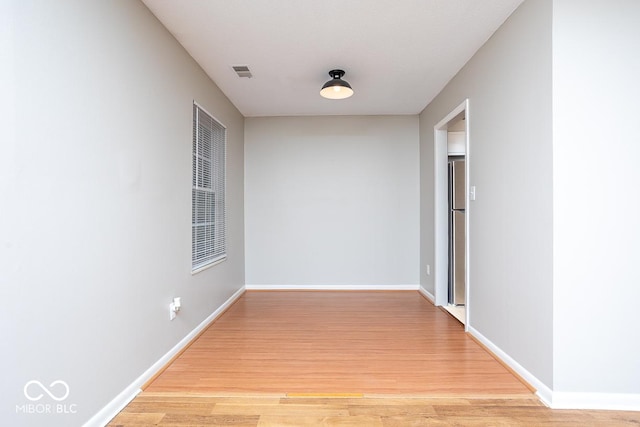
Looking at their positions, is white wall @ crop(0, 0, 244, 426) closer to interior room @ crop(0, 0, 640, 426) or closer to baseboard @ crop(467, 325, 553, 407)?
interior room @ crop(0, 0, 640, 426)

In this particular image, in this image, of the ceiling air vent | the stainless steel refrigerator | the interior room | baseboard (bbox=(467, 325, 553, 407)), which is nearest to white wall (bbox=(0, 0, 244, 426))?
the interior room

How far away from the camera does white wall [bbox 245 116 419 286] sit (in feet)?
15.5

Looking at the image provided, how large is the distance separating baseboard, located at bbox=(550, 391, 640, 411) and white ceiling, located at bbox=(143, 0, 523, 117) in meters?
2.54

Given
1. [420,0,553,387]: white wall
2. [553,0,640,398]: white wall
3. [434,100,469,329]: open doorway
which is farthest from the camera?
[434,100,469,329]: open doorway

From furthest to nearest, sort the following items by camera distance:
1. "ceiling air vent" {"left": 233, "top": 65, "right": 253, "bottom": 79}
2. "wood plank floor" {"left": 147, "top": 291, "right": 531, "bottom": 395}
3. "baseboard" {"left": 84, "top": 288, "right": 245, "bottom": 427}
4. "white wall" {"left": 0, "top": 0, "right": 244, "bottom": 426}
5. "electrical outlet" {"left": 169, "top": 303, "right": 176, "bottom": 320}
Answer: "ceiling air vent" {"left": 233, "top": 65, "right": 253, "bottom": 79} < "electrical outlet" {"left": 169, "top": 303, "right": 176, "bottom": 320} < "wood plank floor" {"left": 147, "top": 291, "right": 531, "bottom": 395} < "baseboard" {"left": 84, "top": 288, "right": 245, "bottom": 427} < "white wall" {"left": 0, "top": 0, "right": 244, "bottom": 426}

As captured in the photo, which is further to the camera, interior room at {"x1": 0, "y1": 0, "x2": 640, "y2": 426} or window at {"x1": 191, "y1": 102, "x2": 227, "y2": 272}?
window at {"x1": 191, "y1": 102, "x2": 227, "y2": 272}

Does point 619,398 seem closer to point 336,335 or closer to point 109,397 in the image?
point 336,335

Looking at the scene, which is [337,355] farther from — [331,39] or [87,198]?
[331,39]

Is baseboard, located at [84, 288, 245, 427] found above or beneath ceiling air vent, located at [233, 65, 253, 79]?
beneath

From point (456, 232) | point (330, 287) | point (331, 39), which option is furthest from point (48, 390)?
point (456, 232)

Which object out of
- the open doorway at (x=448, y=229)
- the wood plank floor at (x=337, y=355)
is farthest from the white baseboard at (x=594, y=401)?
the open doorway at (x=448, y=229)

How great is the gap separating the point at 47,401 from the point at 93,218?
85 centimetres

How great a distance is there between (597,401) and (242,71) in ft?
12.4

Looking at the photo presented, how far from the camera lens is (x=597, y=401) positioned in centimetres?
187
